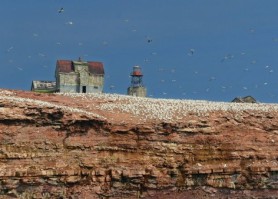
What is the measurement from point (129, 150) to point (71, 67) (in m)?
35.1

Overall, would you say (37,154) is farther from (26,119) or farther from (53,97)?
(53,97)

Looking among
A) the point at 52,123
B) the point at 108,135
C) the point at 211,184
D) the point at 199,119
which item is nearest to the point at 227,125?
the point at 199,119

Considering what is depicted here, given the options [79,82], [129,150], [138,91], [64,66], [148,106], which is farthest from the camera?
[138,91]

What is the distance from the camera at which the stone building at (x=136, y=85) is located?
75.3 m

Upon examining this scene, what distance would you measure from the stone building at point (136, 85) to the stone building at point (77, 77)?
3.67 metres

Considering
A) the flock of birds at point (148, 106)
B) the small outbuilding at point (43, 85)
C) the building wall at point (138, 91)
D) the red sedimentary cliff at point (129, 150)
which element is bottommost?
the red sedimentary cliff at point (129, 150)

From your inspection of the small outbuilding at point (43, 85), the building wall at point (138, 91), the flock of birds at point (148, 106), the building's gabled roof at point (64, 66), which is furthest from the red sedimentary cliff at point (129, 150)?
the small outbuilding at point (43, 85)

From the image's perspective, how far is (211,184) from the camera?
40938mm

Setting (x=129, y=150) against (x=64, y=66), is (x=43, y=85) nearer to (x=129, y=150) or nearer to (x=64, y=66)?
(x=64, y=66)

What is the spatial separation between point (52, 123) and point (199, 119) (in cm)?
1024

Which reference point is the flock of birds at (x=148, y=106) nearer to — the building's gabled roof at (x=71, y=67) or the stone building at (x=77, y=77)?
the stone building at (x=77, y=77)

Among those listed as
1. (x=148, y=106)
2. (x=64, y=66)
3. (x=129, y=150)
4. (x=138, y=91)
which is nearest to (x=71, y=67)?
(x=64, y=66)

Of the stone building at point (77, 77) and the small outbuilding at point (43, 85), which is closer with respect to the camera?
the stone building at point (77, 77)

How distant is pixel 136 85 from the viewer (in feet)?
252
